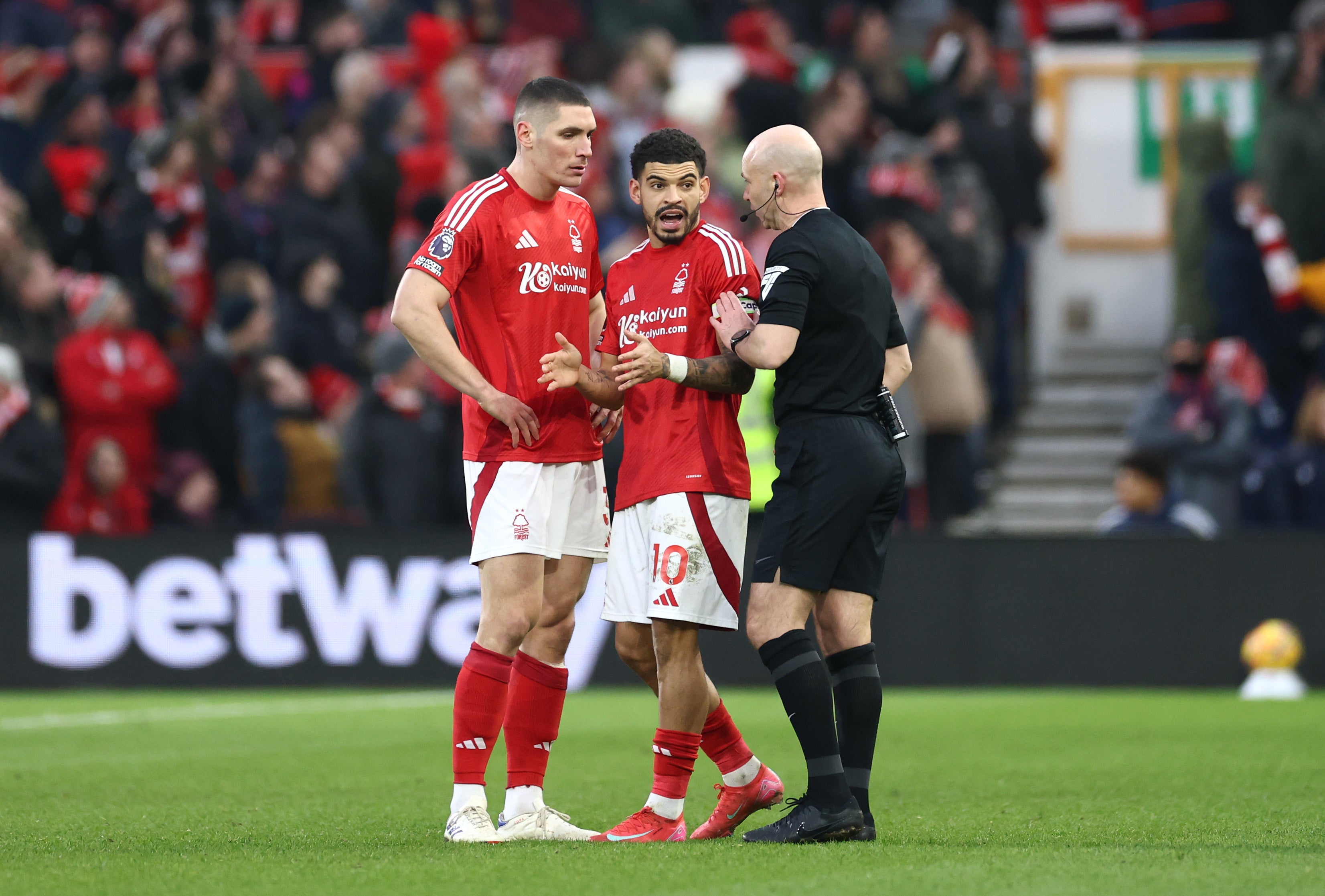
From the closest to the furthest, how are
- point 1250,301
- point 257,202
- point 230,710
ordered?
point 230,710 → point 1250,301 → point 257,202

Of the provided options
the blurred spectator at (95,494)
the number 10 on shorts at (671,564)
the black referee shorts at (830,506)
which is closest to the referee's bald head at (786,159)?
the black referee shorts at (830,506)

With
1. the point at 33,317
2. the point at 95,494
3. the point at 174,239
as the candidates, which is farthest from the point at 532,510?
the point at 174,239

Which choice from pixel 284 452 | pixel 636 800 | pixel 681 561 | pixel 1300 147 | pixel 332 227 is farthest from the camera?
pixel 1300 147

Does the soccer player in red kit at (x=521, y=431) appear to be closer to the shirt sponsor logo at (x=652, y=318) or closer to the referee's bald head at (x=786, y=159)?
the shirt sponsor logo at (x=652, y=318)

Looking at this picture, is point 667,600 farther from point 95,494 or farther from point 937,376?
point 95,494

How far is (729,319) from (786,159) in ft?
1.86

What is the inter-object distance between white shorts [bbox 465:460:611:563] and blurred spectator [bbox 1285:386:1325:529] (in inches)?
331

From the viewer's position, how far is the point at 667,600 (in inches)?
245

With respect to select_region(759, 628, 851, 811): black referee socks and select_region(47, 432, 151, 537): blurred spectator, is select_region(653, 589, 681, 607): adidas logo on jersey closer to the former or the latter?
select_region(759, 628, 851, 811): black referee socks

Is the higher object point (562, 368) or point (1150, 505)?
point (562, 368)

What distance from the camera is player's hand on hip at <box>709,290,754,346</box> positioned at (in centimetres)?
622

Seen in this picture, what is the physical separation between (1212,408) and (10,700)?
8.64 m

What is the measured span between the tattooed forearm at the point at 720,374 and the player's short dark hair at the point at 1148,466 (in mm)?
7430

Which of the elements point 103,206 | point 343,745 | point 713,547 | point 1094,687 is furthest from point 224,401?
point 713,547
